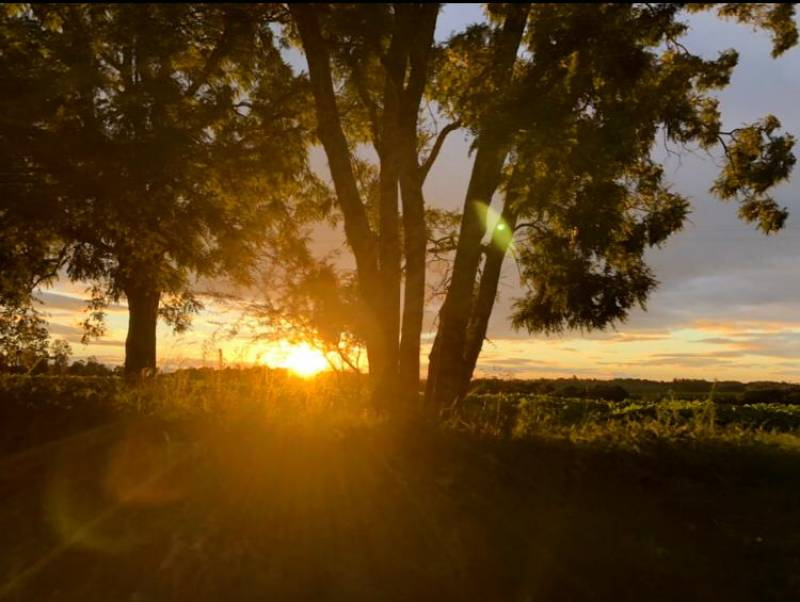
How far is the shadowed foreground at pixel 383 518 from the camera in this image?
5781 millimetres

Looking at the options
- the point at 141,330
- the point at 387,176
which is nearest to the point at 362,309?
the point at 387,176

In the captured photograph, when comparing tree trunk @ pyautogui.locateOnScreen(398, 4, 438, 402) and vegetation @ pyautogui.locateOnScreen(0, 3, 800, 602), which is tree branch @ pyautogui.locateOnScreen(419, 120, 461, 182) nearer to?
vegetation @ pyautogui.locateOnScreen(0, 3, 800, 602)

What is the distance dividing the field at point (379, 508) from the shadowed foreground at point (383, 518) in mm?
16

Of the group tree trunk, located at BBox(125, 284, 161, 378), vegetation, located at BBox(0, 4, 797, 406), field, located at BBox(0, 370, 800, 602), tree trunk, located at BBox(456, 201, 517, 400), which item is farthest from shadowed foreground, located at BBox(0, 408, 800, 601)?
tree trunk, located at BBox(125, 284, 161, 378)

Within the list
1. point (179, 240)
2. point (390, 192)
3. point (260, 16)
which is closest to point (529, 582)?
point (390, 192)

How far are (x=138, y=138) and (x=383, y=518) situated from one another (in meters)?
7.10

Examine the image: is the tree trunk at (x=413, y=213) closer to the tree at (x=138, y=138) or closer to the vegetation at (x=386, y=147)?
the vegetation at (x=386, y=147)

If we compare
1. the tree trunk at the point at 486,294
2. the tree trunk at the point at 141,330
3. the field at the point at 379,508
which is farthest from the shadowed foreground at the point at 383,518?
the tree trunk at the point at 141,330

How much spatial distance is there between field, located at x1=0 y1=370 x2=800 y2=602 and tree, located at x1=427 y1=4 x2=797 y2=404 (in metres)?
4.74

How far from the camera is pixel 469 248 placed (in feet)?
41.9

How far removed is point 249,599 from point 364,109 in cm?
1244

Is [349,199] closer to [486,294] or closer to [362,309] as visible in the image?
[362,309]

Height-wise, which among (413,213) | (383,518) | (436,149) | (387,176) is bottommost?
(383,518)

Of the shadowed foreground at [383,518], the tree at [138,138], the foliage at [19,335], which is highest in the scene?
the tree at [138,138]
